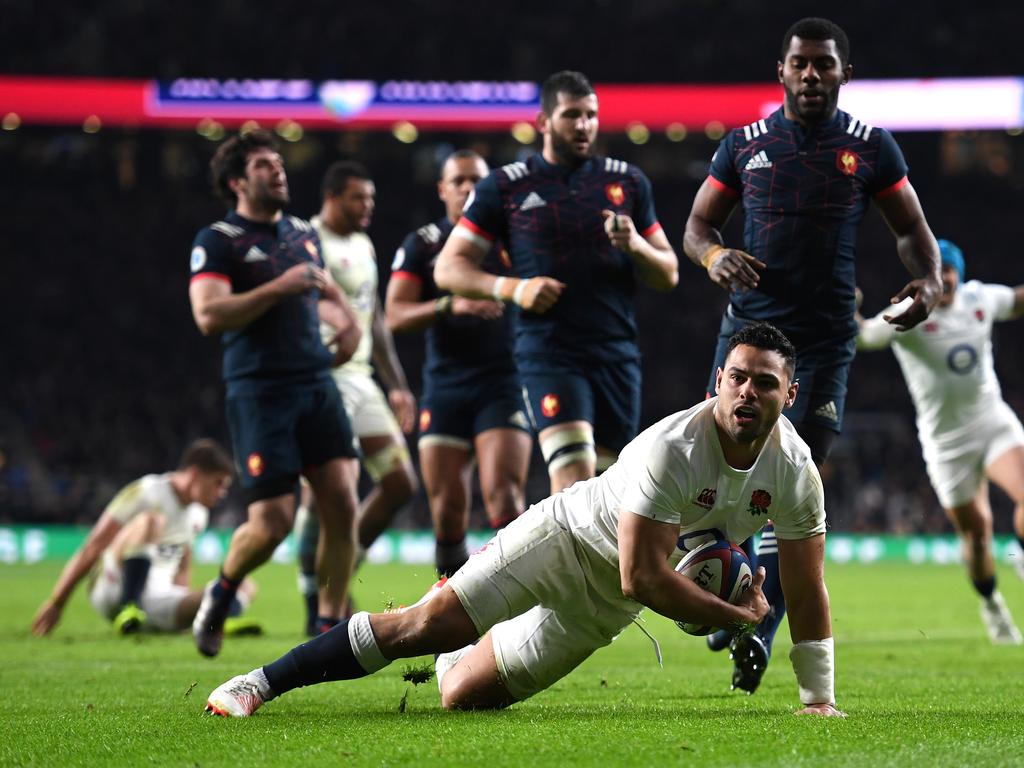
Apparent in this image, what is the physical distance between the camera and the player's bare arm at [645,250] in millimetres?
6582

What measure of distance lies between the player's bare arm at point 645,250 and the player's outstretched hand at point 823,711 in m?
2.30

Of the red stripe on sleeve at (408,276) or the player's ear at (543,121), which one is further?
the red stripe on sleeve at (408,276)

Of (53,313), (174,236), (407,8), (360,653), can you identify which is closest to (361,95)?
(407,8)

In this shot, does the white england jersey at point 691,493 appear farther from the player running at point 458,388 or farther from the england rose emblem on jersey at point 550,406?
the player running at point 458,388

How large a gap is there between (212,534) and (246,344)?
670 inches

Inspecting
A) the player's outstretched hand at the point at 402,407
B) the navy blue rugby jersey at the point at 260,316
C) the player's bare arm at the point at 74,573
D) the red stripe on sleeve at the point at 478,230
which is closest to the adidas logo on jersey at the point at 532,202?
the red stripe on sleeve at the point at 478,230

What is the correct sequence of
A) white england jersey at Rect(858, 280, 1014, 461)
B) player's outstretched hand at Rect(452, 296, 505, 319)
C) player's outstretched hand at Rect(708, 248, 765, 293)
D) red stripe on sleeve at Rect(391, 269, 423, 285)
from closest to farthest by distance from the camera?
player's outstretched hand at Rect(708, 248, 765, 293), player's outstretched hand at Rect(452, 296, 505, 319), red stripe on sleeve at Rect(391, 269, 423, 285), white england jersey at Rect(858, 280, 1014, 461)

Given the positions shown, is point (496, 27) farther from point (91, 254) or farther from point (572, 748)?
point (572, 748)

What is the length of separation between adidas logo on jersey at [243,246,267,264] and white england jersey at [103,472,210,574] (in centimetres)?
366

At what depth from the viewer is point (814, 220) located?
603cm

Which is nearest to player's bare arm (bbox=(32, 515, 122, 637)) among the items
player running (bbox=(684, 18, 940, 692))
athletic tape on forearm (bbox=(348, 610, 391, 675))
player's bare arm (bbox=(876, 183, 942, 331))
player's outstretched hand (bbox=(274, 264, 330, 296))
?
player's outstretched hand (bbox=(274, 264, 330, 296))

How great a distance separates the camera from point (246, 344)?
7.68m

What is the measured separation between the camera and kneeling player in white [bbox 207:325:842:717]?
14.9 ft

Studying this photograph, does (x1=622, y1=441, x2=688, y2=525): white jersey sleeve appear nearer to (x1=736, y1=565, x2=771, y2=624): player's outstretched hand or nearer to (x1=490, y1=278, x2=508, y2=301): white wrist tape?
(x1=736, y1=565, x2=771, y2=624): player's outstretched hand
